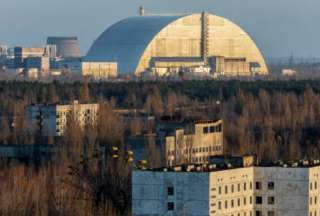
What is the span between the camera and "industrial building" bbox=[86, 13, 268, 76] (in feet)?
289

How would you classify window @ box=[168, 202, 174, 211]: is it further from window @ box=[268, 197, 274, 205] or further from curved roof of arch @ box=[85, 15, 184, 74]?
curved roof of arch @ box=[85, 15, 184, 74]

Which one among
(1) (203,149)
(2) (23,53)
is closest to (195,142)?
(1) (203,149)

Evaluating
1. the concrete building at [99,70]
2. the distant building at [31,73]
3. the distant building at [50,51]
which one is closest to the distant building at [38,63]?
the distant building at [31,73]

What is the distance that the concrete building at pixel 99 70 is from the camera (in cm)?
8869

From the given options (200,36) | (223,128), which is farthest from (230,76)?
(223,128)

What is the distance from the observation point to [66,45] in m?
123

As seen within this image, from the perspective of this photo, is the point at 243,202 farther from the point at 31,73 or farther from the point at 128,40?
the point at 31,73

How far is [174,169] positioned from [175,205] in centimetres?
77

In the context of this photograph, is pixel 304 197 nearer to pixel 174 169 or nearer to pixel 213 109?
pixel 174 169

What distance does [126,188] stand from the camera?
29500 mm

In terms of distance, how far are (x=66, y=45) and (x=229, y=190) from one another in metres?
97.2

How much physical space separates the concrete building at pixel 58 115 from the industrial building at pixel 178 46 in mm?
34603

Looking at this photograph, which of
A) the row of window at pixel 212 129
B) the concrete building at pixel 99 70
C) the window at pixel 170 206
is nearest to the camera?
the window at pixel 170 206

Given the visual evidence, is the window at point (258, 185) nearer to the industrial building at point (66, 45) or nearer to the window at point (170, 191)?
the window at point (170, 191)
